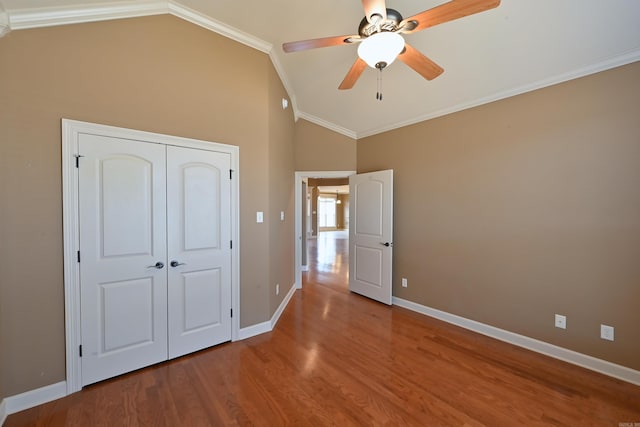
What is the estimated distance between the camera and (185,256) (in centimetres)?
243

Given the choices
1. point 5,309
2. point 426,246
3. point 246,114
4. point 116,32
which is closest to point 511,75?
point 426,246

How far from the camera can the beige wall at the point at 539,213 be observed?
2174mm

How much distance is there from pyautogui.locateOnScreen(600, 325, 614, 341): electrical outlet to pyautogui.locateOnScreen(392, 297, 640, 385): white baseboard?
0.21 m

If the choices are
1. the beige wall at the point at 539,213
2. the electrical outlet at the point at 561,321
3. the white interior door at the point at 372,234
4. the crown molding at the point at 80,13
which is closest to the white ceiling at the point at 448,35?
the crown molding at the point at 80,13

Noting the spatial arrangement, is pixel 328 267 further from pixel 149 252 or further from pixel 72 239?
pixel 72 239

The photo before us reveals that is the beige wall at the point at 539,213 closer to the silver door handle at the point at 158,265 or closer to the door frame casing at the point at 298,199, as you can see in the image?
the door frame casing at the point at 298,199

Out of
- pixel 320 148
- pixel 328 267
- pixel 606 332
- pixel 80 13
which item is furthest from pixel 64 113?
pixel 328 267

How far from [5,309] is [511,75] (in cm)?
467

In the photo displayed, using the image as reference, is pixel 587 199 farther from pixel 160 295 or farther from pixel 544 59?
pixel 160 295

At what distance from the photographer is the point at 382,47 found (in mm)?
1492

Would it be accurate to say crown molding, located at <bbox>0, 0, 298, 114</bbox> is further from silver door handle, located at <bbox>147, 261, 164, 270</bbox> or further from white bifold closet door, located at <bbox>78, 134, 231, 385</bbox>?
silver door handle, located at <bbox>147, 261, 164, 270</bbox>

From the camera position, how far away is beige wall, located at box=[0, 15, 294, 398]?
1.73 m

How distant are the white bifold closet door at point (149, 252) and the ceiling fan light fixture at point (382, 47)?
1.71 meters

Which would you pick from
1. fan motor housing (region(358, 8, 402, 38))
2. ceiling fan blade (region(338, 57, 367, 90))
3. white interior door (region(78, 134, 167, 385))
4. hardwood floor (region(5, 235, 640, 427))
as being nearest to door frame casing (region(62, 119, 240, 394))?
white interior door (region(78, 134, 167, 385))
